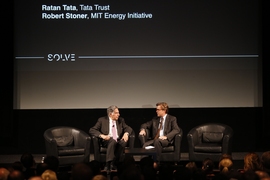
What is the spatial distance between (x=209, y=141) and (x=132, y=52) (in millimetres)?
2064

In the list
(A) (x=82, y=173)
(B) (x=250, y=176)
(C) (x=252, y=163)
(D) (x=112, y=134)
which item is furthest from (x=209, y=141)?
(A) (x=82, y=173)

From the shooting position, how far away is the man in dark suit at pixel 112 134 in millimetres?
8516

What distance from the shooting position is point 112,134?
8.94 meters

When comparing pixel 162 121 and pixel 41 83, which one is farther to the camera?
pixel 41 83

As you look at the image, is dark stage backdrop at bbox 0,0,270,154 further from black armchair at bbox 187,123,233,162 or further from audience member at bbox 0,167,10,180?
audience member at bbox 0,167,10,180

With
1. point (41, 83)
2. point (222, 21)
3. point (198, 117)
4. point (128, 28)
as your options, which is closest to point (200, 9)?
point (222, 21)

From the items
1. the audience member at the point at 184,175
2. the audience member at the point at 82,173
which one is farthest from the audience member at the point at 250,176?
the audience member at the point at 82,173

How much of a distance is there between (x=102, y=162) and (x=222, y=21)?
10.7 ft

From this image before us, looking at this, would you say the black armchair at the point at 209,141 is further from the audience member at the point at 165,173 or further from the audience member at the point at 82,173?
the audience member at the point at 82,173

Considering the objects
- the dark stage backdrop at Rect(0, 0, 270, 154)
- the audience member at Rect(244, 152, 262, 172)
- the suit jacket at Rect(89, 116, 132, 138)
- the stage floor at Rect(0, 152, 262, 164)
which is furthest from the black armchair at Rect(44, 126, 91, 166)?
the audience member at Rect(244, 152, 262, 172)

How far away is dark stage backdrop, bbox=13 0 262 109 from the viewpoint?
970cm

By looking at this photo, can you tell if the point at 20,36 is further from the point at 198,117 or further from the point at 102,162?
the point at 198,117

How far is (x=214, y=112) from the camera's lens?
32.7 feet

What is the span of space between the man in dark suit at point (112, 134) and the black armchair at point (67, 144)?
0.24m
